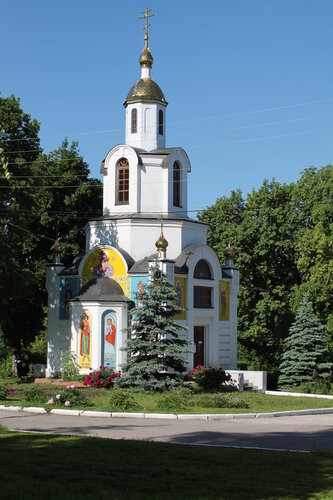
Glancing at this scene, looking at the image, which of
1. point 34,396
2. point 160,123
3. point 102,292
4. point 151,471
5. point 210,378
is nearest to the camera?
point 151,471

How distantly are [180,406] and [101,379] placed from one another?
21.5ft

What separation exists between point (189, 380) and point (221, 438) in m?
15.0

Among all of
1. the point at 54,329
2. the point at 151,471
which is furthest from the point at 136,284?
the point at 151,471

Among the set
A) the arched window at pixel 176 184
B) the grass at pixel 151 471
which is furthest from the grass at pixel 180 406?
the arched window at pixel 176 184

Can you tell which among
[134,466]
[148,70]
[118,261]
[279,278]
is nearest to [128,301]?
[118,261]

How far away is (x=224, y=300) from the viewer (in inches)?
1389

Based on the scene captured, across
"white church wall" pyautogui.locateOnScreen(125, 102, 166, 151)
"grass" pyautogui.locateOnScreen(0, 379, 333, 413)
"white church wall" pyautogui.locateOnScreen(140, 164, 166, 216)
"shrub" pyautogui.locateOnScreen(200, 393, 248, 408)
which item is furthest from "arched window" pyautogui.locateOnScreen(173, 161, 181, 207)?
"shrub" pyautogui.locateOnScreen(200, 393, 248, 408)

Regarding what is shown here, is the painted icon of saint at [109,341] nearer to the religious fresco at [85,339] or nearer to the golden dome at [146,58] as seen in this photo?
the religious fresco at [85,339]

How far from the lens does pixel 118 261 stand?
108 ft

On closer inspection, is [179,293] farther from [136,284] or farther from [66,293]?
[66,293]

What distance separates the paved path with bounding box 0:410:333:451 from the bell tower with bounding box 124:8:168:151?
18.5 metres

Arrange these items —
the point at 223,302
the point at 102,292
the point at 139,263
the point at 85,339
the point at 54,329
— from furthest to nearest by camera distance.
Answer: the point at 223,302
the point at 54,329
the point at 139,263
the point at 85,339
the point at 102,292

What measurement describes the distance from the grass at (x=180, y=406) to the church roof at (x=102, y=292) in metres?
5.32

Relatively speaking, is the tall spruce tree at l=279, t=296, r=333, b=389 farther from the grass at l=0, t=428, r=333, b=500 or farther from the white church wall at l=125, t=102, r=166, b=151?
the grass at l=0, t=428, r=333, b=500
